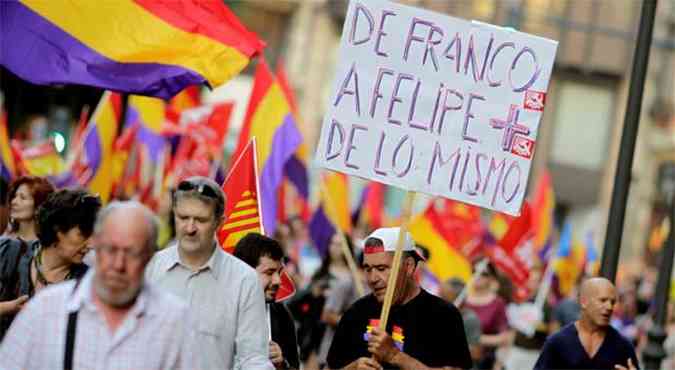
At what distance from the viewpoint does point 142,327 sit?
527 cm

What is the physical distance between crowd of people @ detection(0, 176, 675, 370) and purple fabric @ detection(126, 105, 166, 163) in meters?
11.5

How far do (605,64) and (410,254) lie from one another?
37.8 meters

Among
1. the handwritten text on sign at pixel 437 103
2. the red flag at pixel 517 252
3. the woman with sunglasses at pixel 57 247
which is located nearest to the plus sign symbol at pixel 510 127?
the handwritten text on sign at pixel 437 103

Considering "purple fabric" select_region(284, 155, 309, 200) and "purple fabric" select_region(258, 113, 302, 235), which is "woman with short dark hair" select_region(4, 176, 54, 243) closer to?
"purple fabric" select_region(258, 113, 302, 235)

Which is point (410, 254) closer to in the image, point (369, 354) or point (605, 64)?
point (369, 354)

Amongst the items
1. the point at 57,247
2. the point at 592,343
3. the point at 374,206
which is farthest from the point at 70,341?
the point at 374,206

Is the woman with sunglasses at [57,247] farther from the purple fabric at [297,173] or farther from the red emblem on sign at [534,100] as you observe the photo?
the purple fabric at [297,173]

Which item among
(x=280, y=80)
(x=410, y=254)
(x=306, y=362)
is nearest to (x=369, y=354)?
(x=410, y=254)

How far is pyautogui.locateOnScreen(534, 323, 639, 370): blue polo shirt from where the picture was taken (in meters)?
8.51

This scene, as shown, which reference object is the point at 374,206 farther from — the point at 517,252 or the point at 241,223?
the point at 241,223

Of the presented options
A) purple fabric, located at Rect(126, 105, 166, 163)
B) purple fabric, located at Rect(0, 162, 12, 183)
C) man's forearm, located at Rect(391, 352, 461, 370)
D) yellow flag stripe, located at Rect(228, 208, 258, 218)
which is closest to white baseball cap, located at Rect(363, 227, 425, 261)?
man's forearm, located at Rect(391, 352, 461, 370)

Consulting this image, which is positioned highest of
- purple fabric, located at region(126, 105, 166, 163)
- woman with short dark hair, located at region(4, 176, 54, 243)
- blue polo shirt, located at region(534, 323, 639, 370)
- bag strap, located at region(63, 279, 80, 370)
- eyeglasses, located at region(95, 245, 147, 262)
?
purple fabric, located at region(126, 105, 166, 163)

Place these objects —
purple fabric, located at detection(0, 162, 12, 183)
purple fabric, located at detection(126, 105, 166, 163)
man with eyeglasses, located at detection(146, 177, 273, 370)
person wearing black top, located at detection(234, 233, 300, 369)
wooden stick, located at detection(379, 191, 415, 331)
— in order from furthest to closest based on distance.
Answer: purple fabric, located at detection(126, 105, 166, 163) → purple fabric, located at detection(0, 162, 12, 183) → person wearing black top, located at detection(234, 233, 300, 369) → wooden stick, located at detection(379, 191, 415, 331) → man with eyeglasses, located at detection(146, 177, 273, 370)

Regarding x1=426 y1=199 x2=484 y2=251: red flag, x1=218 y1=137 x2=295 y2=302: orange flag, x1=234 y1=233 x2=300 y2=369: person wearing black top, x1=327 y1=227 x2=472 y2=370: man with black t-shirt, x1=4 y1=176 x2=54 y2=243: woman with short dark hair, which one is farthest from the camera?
x1=426 y1=199 x2=484 y2=251: red flag
